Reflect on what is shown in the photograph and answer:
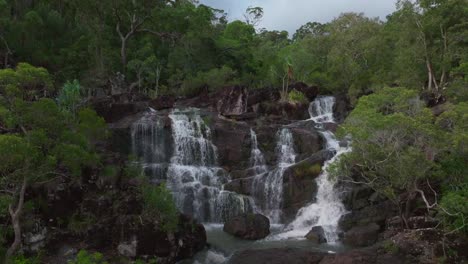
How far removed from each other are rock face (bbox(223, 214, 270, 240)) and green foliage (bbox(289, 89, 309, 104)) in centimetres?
1725

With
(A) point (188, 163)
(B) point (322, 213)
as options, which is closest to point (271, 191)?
(B) point (322, 213)

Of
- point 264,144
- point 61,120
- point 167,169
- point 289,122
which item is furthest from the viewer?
point 289,122

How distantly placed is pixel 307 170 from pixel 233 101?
12.5m

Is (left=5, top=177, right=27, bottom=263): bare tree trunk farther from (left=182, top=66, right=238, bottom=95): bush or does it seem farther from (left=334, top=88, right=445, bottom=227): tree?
(left=182, top=66, right=238, bottom=95): bush

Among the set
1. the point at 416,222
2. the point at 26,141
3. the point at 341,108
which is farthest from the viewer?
the point at 341,108

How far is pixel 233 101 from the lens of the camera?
37000mm

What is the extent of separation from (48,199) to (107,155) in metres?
3.69

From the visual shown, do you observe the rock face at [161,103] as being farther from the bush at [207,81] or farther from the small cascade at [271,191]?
the small cascade at [271,191]

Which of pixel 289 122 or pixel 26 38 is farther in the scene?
pixel 26 38

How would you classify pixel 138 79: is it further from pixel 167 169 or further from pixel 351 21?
pixel 351 21

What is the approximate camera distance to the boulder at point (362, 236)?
2031 centimetres

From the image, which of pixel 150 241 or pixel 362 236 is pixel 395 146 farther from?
pixel 150 241

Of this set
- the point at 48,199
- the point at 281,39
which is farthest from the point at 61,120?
the point at 281,39

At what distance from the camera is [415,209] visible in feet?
69.5
